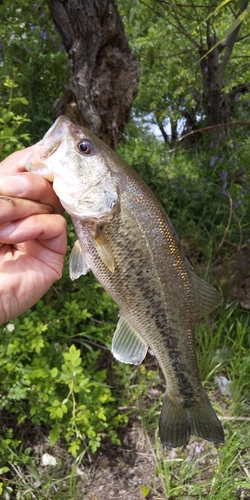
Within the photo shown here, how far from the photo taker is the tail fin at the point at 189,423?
5.91 ft

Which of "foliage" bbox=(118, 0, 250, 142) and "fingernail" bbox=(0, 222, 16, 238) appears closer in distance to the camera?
"fingernail" bbox=(0, 222, 16, 238)

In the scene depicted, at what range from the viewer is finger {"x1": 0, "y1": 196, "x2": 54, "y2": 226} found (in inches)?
52.4

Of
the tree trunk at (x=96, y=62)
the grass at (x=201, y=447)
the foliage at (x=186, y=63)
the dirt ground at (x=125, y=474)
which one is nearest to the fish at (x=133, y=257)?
the grass at (x=201, y=447)

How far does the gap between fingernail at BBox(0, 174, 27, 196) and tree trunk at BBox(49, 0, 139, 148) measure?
6.07 ft

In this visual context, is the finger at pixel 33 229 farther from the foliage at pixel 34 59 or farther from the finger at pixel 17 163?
the foliage at pixel 34 59

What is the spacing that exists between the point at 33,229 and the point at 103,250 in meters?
0.26

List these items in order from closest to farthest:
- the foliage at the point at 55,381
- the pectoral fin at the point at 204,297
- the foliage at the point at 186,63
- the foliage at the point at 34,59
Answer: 1. the pectoral fin at the point at 204,297
2. the foliage at the point at 55,381
3. the foliage at the point at 34,59
4. the foliage at the point at 186,63

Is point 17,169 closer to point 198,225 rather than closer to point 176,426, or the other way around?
point 176,426

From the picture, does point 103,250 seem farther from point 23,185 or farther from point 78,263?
point 23,185

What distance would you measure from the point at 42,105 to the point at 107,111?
2.72 ft

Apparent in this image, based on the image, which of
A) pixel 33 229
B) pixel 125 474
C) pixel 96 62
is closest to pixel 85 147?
pixel 33 229

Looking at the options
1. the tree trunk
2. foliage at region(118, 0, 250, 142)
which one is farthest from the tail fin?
foliage at region(118, 0, 250, 142)

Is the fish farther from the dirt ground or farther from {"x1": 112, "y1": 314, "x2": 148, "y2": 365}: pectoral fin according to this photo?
the dirt ground

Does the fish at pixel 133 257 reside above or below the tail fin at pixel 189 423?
above
